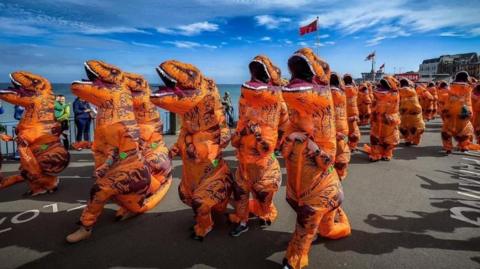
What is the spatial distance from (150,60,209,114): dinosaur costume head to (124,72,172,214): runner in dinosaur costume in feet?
5.80

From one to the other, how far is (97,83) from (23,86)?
7.59 feet

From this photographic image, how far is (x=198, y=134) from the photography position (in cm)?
361

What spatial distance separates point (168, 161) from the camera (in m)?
5.32

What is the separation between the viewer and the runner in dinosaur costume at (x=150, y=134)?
510 centimetres

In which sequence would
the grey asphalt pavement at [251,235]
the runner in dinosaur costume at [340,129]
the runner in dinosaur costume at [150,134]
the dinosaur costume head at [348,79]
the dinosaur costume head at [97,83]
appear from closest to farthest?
the grey asphalt pavement at [251,235]
the dinosaur costume head at [97,83]
the runner in dinosaur costume at [340,129]
the runner in dinosaur costume at [150,134]
the dinosaur costume head at [348,79]

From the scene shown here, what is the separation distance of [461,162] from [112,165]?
8172 mm

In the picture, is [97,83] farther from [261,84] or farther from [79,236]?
[261,84]

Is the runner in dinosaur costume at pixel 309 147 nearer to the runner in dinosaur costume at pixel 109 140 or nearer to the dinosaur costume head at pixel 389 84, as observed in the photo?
the runner in dinosaur costume at pixel 109 140

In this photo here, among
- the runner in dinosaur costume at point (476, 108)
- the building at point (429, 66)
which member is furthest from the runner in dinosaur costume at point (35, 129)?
the building at point (429, 66)

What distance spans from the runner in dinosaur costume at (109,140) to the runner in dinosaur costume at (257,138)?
50.1 inches

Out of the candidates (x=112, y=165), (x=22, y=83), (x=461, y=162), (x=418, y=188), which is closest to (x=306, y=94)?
(x=112, y=165)

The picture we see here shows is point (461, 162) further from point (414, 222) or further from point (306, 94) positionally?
point (306, 94)

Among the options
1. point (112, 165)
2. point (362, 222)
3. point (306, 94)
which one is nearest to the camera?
point (306, 94)

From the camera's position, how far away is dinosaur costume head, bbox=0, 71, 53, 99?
4984 mm
